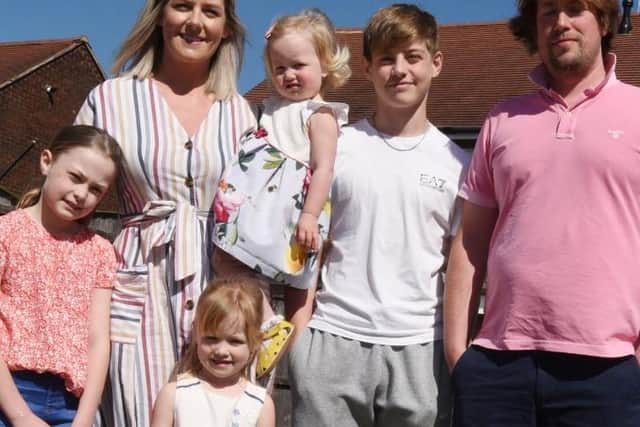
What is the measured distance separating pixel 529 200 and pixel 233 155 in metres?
1.06

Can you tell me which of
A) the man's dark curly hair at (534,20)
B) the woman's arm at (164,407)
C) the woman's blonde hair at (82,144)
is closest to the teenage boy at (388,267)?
the man's dark curly hair at (534,20)

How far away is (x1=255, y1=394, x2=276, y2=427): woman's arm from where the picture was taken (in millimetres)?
3012

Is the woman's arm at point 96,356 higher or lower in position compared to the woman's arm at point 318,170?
lower

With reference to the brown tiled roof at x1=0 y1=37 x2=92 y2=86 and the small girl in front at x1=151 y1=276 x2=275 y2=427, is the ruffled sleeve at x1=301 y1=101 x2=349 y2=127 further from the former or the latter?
the brown tiled roof at x1=0 y1=37 x2=92 y2=86

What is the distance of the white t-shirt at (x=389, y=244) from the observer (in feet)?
10.1

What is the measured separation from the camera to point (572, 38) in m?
2.96

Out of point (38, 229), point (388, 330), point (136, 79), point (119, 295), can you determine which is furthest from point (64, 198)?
point (388, 330)

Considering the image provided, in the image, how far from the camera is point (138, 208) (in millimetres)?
3217

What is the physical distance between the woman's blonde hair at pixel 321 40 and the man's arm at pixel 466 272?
76cm

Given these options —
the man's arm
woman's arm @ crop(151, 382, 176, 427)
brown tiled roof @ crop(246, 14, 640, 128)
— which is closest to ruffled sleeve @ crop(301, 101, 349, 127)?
the man's arm

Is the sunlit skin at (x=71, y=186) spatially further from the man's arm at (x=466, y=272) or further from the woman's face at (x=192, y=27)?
the man's arm at (x=466, y=272)

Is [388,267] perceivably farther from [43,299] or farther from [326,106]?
[43,299]

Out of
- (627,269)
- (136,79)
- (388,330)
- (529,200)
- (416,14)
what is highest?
(416,14)

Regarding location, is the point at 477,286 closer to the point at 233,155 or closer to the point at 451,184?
the point at 451,184
